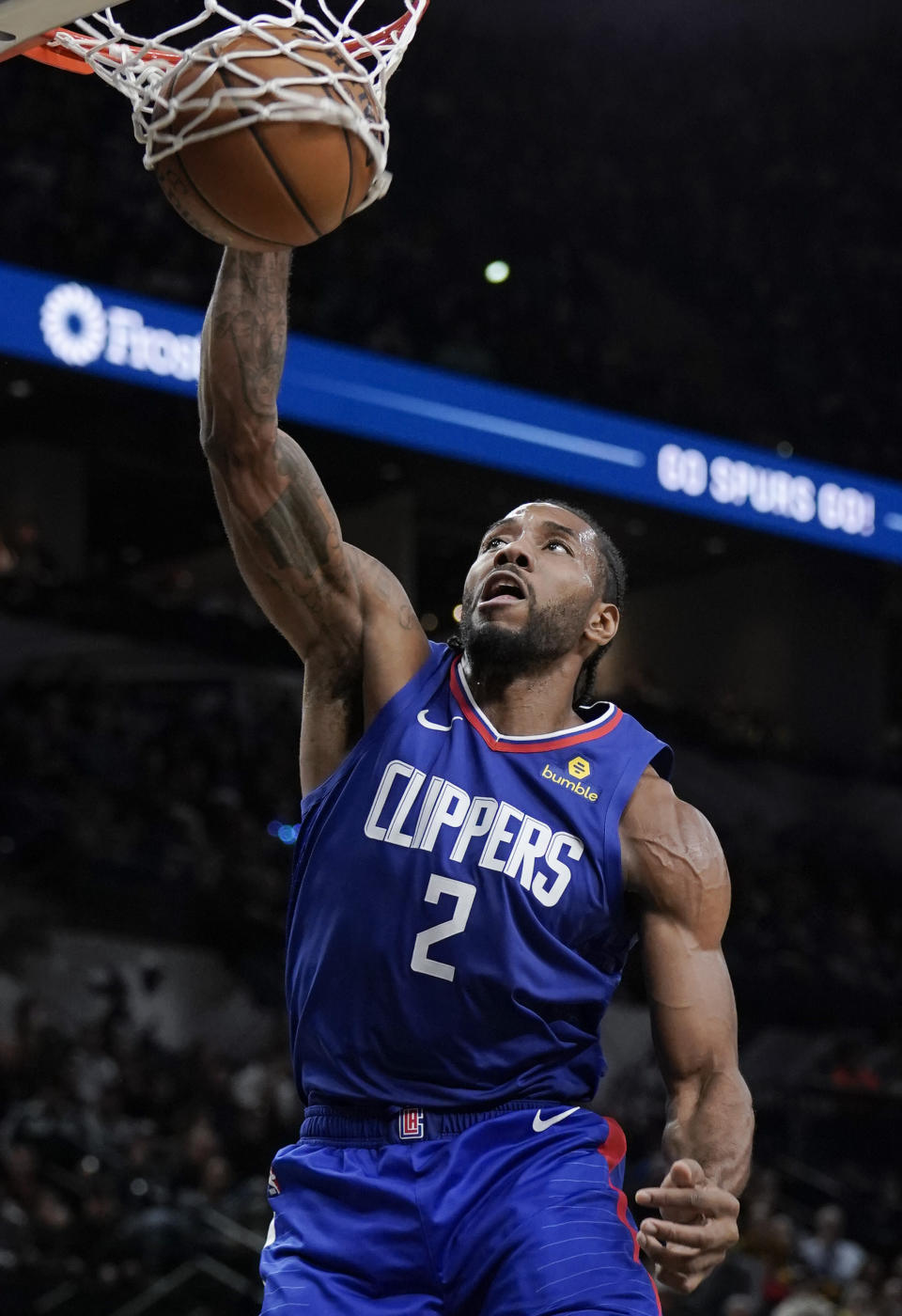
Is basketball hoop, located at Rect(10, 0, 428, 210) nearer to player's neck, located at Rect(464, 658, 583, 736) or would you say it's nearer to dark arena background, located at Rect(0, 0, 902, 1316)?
player's neck, located at Rect(464, 658, 583, 736)

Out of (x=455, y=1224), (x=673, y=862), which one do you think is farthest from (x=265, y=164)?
(x=455, y=1224)

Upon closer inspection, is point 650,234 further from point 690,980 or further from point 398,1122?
point 398,1122

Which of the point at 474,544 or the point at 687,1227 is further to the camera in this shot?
the point at 474,544

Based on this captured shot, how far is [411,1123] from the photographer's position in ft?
9.00

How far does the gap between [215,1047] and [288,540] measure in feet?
27.4

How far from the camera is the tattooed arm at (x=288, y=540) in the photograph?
2830 mm

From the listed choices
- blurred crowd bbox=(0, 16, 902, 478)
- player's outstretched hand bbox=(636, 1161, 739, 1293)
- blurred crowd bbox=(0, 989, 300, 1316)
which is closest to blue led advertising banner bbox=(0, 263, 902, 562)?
blurred crowd bbox=(0, 16, 902, 478)

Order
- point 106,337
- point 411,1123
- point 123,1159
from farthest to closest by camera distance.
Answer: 1. point 106,337
2. point 123,1159
3. point 411,1123

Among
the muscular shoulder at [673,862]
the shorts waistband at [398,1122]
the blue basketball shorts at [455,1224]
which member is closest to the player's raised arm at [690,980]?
the muscular shoulder at [673,862]

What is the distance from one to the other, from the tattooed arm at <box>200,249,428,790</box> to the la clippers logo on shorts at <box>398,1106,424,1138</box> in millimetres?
599

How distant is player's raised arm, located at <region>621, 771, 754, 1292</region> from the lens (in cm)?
280

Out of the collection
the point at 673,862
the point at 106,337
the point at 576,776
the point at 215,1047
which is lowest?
the point at 215,1047

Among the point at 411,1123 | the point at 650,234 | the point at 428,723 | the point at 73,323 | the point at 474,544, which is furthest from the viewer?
the point at 650,234

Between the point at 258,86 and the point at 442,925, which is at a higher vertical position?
the point at 258,86
